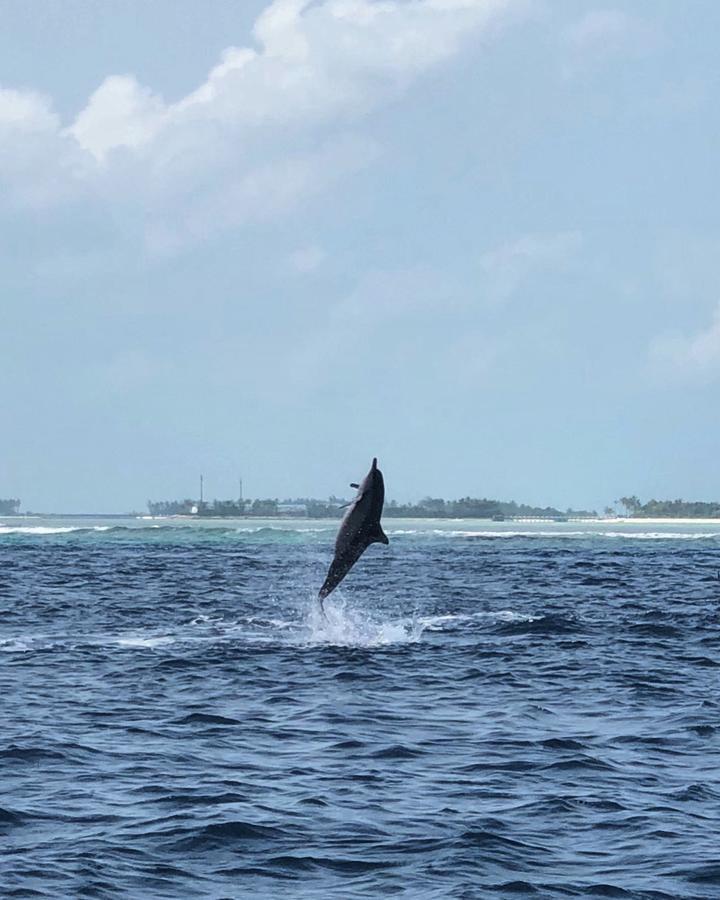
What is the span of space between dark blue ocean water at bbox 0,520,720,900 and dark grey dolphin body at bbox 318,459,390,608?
6.96 ft

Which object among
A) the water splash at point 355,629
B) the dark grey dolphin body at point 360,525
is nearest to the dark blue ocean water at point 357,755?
the water splash at point 355,629

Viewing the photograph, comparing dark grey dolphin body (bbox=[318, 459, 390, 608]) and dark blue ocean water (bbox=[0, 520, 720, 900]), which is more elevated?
dark grey dolphin body (bbox=[318, 459, 390, 608])

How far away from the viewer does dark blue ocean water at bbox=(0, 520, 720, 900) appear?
13883 mm

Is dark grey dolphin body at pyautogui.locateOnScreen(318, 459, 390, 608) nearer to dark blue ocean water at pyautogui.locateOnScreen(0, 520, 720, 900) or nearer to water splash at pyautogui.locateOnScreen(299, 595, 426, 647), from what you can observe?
dark blue ocean water at pyautogui.locateOnScreen(0, 520, 720, 900)

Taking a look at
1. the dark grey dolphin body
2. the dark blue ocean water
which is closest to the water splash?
the dark blue ocean water

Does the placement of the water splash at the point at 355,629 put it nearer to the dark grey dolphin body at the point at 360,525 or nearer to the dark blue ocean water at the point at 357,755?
the dark blue ocean water at the point at 357,755

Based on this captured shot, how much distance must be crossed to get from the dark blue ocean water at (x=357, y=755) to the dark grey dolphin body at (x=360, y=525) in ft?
6.96

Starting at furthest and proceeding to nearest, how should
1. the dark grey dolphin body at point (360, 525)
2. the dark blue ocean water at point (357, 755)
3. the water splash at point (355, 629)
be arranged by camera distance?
the water splash at point (355, 629) < the dark grey dolphin body at point (360, 525) < the dark blue ocean water at point (357, 755)

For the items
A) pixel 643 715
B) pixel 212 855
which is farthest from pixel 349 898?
pixel 643 715

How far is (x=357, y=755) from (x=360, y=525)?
8738mm

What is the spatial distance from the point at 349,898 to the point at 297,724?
28.7 ft

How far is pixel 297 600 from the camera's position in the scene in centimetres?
4819

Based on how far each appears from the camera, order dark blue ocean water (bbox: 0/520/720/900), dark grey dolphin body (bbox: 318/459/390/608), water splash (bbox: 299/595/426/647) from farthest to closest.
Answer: water splash (bbox: 299/595/426/647), dark grey dolphin body (bbox: 318/459/390/608), dark blue ocean water (bbox: 0/520/720/900)

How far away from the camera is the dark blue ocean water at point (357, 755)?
13.9 metres
